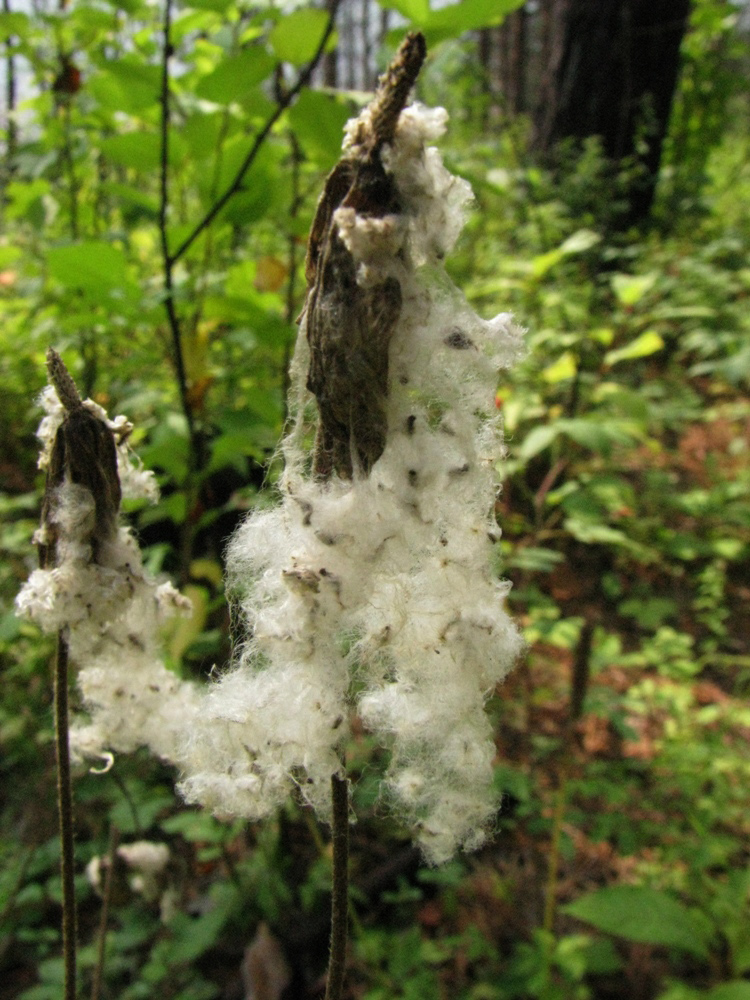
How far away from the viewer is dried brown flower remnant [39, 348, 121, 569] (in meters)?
0.61

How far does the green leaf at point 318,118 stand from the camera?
4.14 ft

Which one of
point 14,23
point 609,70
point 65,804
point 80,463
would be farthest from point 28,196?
point 609,70

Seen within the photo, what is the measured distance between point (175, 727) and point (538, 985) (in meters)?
1.33

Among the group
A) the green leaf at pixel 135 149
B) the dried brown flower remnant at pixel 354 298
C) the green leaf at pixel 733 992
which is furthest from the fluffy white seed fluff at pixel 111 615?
the green leaf at pixel 733 992

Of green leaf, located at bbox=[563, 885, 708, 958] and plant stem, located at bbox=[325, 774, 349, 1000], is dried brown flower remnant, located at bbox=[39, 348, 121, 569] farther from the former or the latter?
green leaf, located at bbox=[563, 885, 708, 958]

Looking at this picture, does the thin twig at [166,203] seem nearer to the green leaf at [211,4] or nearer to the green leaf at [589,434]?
the green leaf at [211,4]

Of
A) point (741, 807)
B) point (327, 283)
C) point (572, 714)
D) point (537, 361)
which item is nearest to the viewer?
point (327, 283)

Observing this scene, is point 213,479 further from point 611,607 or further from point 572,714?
point 611,607

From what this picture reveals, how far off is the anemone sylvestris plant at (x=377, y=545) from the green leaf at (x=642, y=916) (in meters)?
1.17

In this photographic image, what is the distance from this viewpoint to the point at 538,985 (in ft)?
5.29

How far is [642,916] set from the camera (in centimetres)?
161

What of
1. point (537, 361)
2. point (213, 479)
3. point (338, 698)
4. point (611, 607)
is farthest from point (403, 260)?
point (611, 607)

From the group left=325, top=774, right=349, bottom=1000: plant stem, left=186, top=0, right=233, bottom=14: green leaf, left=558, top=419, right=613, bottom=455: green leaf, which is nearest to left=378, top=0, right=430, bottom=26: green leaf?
left=186, top=0, right=233, bottom=14: green leaf

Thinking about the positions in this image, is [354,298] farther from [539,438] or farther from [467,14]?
[539,438]
